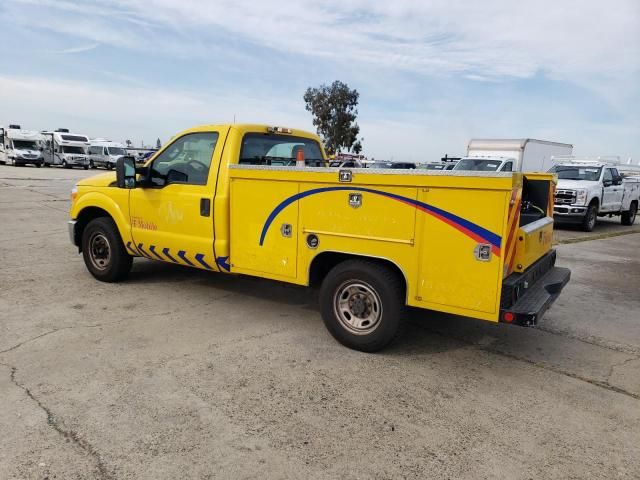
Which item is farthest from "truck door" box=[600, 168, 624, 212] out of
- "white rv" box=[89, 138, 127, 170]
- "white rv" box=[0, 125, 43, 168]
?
"white rv" box=[0, 125, 43, 168]

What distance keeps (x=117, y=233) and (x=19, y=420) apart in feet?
11.0

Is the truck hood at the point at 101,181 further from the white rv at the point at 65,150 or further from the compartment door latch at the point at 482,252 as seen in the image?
the white rv at the point at 65,150

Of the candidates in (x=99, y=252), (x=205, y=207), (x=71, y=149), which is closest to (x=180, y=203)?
(x=205, y=207)

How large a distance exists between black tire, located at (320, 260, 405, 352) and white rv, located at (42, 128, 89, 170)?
124 feet

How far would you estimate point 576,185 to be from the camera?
552 inches

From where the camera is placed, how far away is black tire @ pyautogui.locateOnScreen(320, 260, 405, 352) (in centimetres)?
419

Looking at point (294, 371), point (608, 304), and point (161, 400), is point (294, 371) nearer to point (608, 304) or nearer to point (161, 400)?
point (161, 400)

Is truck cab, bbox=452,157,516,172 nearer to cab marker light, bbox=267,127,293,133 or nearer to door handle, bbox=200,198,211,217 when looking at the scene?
cab marker light, bbox=267,127,293,133

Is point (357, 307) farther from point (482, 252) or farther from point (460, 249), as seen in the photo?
point (482, 252)

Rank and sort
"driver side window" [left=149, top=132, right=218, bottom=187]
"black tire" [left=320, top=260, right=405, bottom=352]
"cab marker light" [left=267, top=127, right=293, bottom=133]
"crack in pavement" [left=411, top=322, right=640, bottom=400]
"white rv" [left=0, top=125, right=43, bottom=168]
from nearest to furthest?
"crack in pavement" [left=411, top=322, right=640, bottom=400], "black tire" [left=320, top=260, right=405, bottom=352], "driver side window" [left=149, top=132, right=218, bottom=187], "cab marker light" [left=267, top=127, right=293, bottom=133], "white rv" [left=0, top=125, right=43, bottom=168]

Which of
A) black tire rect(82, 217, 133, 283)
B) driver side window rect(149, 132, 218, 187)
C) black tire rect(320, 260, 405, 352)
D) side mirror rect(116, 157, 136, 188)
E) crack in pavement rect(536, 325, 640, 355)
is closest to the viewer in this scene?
black tire rect(320, 260, 405, 352)

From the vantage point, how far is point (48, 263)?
743cm

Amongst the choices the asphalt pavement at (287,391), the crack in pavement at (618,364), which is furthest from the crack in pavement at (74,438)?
the crack in pavement at (618,364)

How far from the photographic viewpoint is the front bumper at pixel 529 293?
3.76 m
